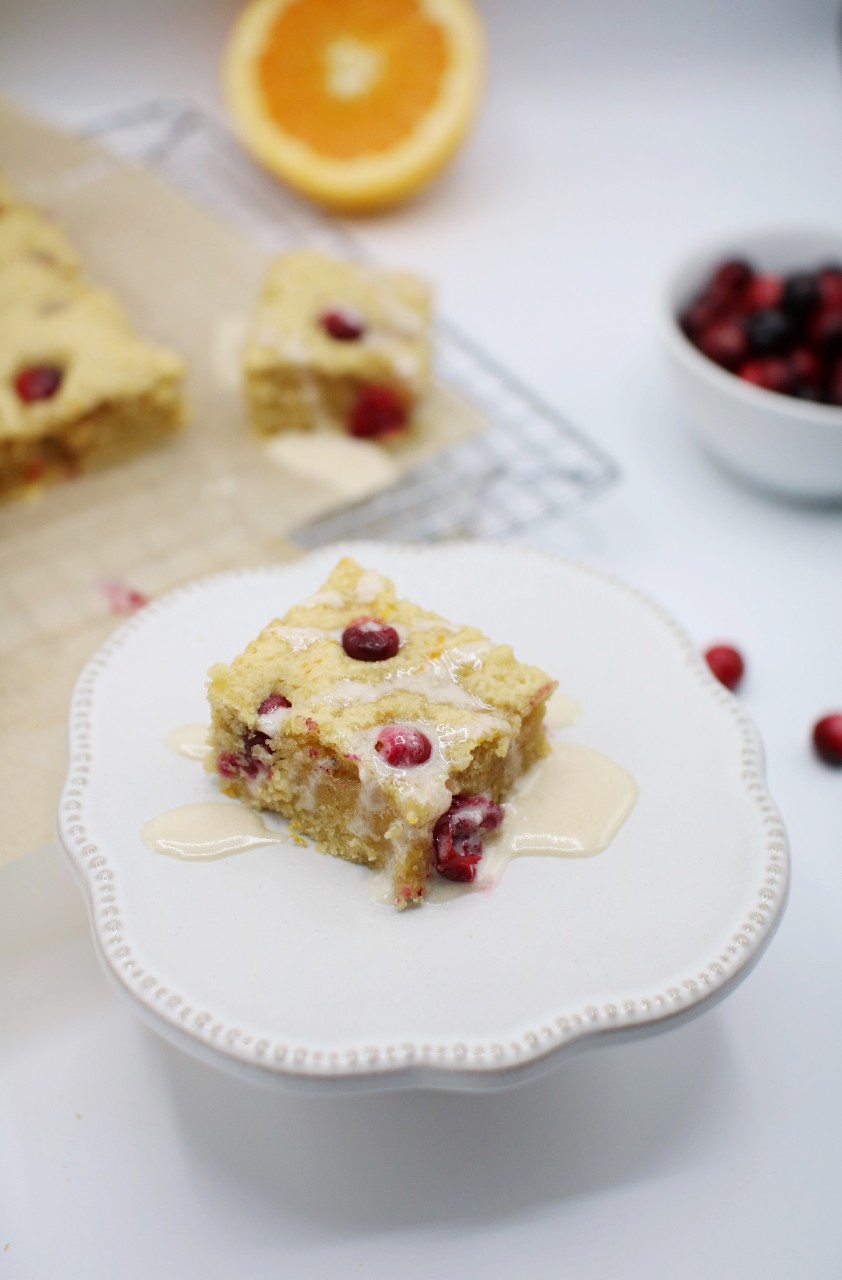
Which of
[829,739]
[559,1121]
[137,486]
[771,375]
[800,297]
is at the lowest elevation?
[559,1121]

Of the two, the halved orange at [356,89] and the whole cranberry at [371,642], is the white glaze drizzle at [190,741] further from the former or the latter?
the halved orange at [356,89]

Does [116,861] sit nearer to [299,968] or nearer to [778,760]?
[299,968]

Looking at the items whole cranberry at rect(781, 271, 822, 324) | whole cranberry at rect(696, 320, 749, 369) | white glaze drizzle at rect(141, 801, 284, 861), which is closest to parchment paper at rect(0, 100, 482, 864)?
white glaze drizzle at rect(141, 801, 284, 861)

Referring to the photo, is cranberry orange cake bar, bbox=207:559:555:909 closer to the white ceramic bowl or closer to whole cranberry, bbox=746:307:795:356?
the white ceramic bowl

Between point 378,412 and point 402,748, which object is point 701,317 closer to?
point 378,412

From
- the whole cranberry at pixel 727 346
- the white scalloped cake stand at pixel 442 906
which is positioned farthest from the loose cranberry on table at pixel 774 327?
the white scalloped cake stand at pixel 442 906

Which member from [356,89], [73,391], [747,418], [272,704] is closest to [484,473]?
[747,418]
